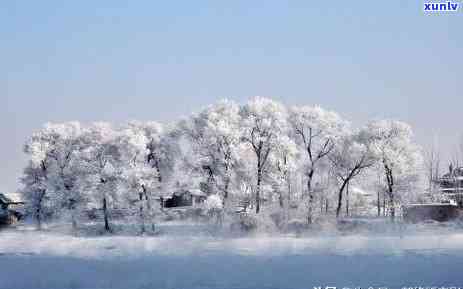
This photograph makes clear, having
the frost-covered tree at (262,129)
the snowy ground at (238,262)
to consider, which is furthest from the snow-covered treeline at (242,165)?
the snowy ground at (238,262)

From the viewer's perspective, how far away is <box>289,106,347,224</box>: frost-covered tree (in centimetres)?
5181

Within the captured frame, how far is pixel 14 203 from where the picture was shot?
6850 cm

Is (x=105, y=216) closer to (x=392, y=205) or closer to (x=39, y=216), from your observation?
(x=39, y=216)

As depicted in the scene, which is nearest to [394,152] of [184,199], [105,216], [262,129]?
[262,129]

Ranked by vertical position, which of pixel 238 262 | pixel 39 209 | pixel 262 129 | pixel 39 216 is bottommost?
pixel 238 262

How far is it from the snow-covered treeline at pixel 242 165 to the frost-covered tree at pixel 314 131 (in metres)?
0.08

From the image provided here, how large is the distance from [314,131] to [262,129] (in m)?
A: 4.42

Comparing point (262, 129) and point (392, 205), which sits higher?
point (262, 129)

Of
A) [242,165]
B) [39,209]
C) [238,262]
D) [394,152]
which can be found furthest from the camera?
[39,209]

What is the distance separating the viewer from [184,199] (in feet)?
185

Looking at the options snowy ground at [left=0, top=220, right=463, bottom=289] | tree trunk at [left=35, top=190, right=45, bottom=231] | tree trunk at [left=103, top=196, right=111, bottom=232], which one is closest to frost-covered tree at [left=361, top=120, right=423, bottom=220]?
snowy ground at [left=0, top=220, right=463, bottom=289]

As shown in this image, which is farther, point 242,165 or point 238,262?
point 242,165

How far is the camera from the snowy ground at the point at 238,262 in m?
27.5

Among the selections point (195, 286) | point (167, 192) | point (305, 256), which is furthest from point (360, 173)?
point (195, 286)
